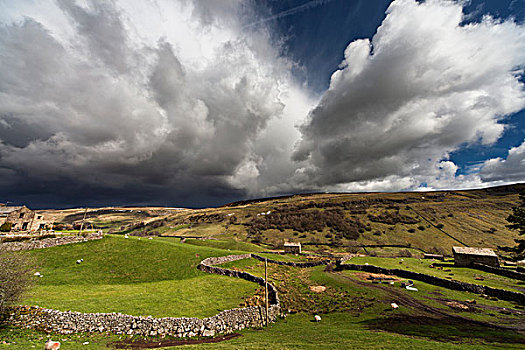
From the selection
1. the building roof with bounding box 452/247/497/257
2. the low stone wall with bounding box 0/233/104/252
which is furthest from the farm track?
the low stone wall with bounding box 0/233/104/252

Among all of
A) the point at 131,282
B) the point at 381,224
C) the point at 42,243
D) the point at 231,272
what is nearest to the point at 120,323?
the point at 131,282

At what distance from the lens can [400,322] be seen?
840 inches

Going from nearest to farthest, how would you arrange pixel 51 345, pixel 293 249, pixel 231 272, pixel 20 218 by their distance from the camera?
1. pixel 51 345
2. pixel 231 272
3. pixel 20 218
4. pixel 293 249

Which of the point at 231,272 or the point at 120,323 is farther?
the point at 231,272

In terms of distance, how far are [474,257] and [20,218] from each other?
113m

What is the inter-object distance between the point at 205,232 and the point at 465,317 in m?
124

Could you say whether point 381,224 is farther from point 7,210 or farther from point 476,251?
point 7,210

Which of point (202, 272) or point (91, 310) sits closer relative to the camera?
point (91, 310)

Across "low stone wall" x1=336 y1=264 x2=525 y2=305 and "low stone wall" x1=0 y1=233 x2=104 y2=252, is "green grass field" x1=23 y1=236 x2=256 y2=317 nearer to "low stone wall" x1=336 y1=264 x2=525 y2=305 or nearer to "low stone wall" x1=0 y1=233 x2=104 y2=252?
"low stone wall" x1=0 y1=233 x2=104 y2=252

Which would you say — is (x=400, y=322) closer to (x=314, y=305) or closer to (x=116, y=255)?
(x=314, y=305)

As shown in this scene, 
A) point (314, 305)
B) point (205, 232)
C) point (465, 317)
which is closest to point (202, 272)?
point (314, 305)

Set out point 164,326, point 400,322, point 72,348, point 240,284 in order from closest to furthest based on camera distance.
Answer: point 72,348, point 164,326, point 400,322, point 240,284

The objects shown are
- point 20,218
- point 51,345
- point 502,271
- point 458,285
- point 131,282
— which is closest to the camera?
point 51,345

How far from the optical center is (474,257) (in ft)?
161
